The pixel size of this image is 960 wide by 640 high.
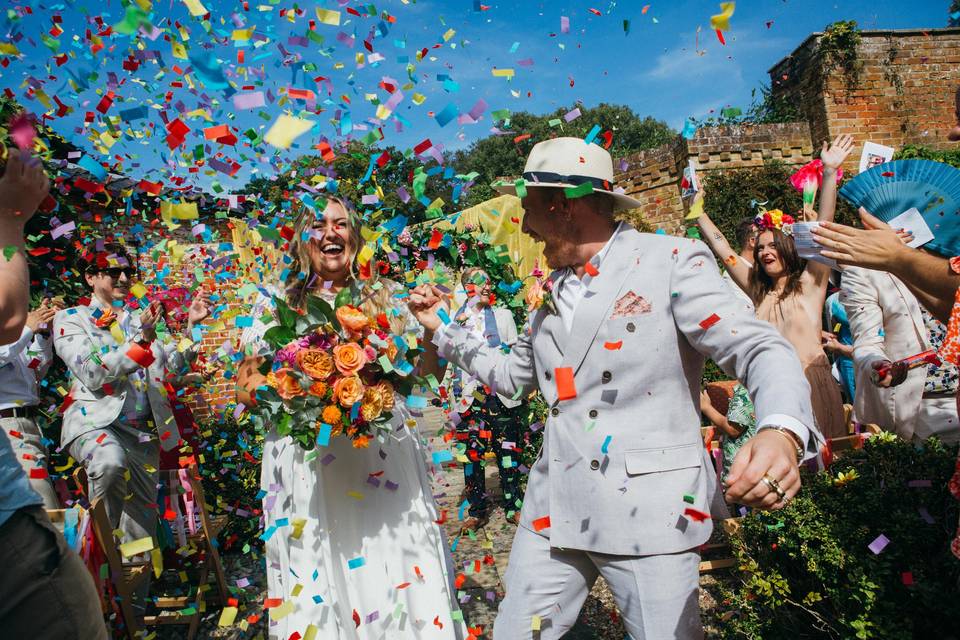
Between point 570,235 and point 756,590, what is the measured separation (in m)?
1.95

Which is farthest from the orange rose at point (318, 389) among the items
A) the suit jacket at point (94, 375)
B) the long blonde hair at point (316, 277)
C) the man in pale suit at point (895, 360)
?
the man in pale suit at point (895, 360)

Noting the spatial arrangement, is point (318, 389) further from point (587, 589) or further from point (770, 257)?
point (770, 257)

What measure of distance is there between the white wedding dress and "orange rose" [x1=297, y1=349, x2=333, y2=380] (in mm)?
432

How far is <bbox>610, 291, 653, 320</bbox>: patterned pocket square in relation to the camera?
222 centimetres

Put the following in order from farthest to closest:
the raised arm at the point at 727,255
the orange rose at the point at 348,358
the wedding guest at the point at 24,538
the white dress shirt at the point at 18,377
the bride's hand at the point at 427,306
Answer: the raised arm at the point at 727,255, the white dress shirt at the point at 18,377, the bride's hand at the point at 427,306, the orange rose at the point at 348,358, the wedding guest at the point at 24,538

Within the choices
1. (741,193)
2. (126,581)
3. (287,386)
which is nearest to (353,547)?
(287,386)

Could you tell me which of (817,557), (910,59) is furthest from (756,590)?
(910,59)

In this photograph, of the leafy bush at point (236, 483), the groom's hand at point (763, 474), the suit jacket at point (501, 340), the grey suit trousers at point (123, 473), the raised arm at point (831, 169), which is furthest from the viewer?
the leafy bush at point (236, 483)

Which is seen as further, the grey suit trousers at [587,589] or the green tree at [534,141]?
the green tree at [534,141]

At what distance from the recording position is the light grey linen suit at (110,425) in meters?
4.40

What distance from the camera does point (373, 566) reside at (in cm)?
271

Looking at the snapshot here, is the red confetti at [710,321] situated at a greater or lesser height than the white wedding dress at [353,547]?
greater

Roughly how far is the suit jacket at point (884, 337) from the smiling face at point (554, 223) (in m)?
2.00

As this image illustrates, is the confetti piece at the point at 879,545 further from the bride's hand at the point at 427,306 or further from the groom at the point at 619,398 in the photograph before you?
the bride's hand at the point at 427,306
